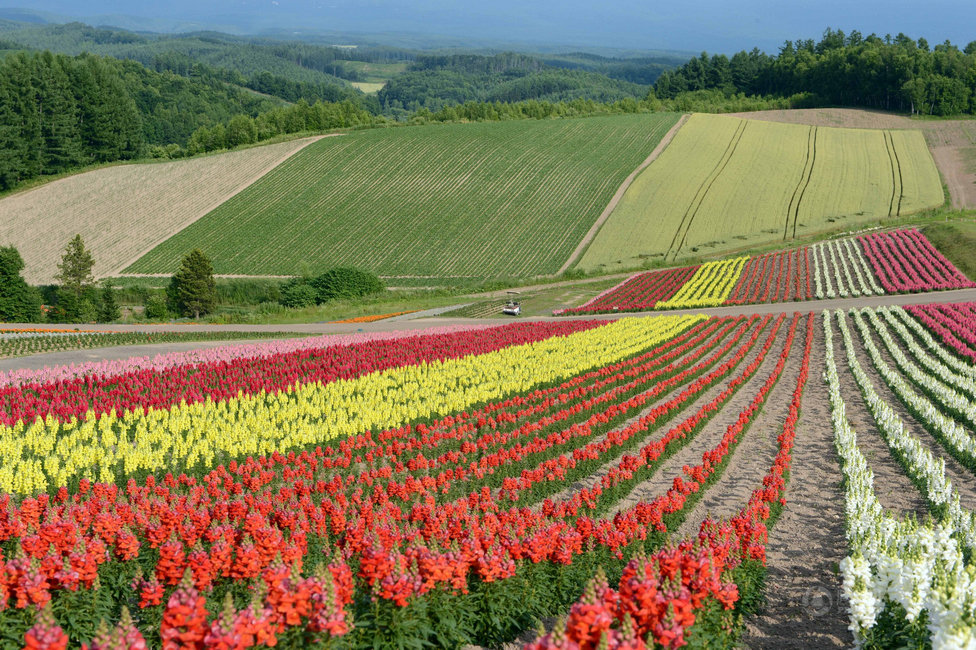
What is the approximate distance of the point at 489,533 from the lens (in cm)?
1122

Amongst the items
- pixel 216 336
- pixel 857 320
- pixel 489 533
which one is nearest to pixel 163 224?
pixel 216 336

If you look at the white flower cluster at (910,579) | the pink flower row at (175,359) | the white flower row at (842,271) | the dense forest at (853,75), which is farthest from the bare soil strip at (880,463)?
the dense forest at (853,75)

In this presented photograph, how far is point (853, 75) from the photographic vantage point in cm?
14450

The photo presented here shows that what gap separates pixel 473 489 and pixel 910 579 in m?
9.77

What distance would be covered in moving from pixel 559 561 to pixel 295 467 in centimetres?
895

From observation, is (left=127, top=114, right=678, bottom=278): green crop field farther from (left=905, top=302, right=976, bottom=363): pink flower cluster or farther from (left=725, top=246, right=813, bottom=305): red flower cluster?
(left=905, top=302, right=976, bottom=363): pink flower cluster

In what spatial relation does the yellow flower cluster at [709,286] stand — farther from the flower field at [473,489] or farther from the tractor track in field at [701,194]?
the flower field at [473,489]

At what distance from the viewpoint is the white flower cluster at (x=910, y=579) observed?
7855 mm

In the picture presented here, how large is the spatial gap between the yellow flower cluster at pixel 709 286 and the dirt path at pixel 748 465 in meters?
23.2

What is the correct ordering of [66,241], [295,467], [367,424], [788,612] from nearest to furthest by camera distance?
[788,612], [295,467], [367,424], [66,241]

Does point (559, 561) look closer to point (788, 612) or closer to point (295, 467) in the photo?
point (788, 612)

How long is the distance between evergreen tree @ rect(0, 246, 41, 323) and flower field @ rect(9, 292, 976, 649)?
36.7 metres

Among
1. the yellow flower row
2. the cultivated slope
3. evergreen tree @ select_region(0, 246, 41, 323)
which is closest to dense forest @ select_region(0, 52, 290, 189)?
the cultivated slope

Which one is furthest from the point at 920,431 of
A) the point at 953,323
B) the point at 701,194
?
Answer: the point at 701,194
